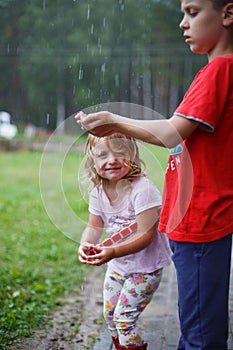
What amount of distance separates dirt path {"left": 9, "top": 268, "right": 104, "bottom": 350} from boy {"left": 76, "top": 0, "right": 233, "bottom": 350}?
1.26 m

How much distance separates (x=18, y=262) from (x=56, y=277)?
51cm

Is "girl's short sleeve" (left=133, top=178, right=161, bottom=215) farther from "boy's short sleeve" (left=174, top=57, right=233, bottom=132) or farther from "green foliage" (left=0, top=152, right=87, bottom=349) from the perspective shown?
"boy's short sleeve" (left=174, top=57, right=233, bottom=132)

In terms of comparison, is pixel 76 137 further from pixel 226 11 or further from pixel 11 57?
pixel 11 57

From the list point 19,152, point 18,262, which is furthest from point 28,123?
point 18,262

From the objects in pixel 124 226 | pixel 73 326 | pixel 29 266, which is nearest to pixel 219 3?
pixel 124 226

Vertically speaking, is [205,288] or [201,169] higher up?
[201,169]

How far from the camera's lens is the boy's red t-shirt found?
2.04 m

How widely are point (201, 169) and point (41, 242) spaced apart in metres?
4.14

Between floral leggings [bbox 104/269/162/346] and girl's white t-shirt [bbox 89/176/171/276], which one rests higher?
girl's white t-shirt [bbox 89/176/171/276]

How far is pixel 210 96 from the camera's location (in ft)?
6.64

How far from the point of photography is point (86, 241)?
2.53 metres

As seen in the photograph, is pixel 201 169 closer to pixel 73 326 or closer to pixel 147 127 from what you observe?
pixel 147 127

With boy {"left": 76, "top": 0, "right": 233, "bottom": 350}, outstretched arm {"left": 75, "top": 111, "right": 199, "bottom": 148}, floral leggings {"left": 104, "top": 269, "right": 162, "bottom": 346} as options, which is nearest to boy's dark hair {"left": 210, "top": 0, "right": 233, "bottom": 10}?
boy {"left": 76, "top": 0, "right": 233, "bottom": 350}

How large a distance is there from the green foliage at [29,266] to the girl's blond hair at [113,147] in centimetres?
12
